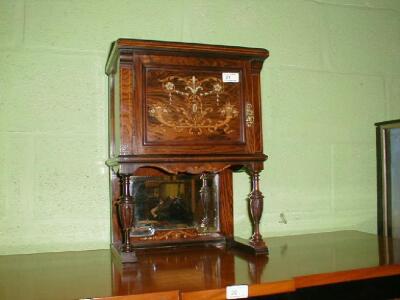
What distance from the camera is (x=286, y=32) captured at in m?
1.53

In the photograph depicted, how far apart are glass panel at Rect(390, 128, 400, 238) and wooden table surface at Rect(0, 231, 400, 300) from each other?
0.23 m

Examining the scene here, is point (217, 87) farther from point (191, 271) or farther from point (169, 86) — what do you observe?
point (191, 271)

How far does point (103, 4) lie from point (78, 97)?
33cm

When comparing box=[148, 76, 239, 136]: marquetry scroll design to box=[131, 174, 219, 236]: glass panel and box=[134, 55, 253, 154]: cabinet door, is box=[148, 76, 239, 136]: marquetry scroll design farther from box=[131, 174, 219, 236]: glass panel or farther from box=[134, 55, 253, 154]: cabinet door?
box=[131, 174, 219, 236]: glass panel

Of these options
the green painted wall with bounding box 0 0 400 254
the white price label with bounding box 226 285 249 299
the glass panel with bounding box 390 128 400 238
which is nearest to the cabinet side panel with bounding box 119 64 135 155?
the green painted wall with bounding box 0 0 400 254

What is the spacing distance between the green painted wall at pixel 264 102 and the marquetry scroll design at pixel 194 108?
1.05 feet

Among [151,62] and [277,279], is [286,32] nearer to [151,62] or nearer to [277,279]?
[151,62]

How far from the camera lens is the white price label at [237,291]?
833 millimetres

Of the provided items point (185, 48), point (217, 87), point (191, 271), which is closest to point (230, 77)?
point (217, 87)

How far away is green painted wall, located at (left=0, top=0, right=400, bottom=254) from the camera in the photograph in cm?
122

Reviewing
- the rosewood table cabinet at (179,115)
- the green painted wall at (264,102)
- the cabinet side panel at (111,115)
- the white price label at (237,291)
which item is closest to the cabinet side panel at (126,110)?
the rosewood table cabinet at (179,115)

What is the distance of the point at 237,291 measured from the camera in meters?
0.84

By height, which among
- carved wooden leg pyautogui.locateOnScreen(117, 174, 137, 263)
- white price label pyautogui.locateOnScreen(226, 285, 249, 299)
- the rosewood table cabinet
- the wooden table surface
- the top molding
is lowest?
white price label pyautogui.locateOnScreen(226, 285, 249, 299)

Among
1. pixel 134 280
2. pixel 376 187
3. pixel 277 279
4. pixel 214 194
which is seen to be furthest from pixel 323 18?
pixel 134 280
